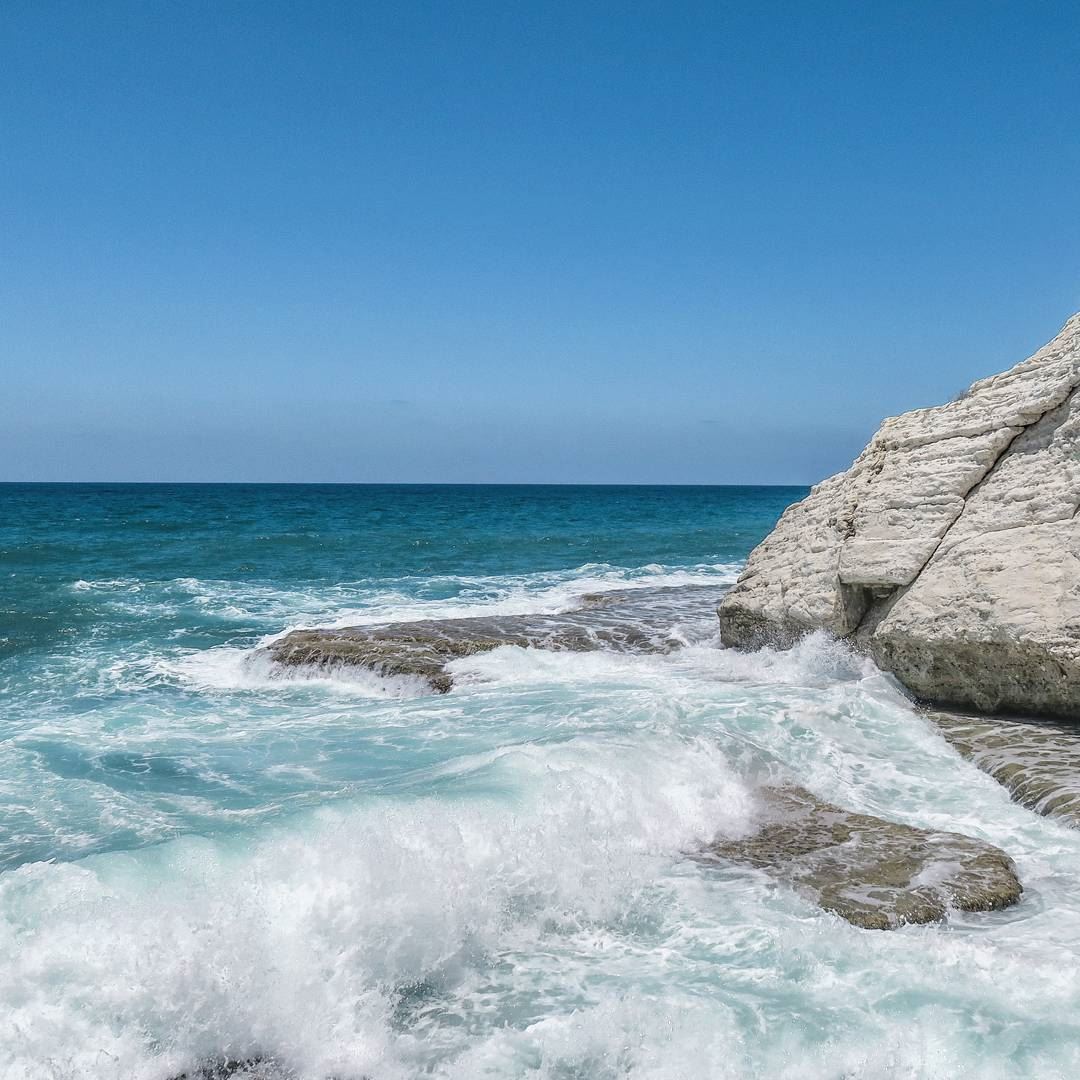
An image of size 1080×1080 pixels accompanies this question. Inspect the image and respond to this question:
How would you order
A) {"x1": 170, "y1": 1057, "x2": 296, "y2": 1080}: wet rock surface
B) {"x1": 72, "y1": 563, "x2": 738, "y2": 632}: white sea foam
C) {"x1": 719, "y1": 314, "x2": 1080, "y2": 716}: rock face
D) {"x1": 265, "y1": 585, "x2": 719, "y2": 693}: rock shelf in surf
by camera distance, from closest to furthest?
{"x1": 170, "y1": 1057, "x2": 296, "y2": 1080}: wet rock surface → {"x1": 719, "y1": 314, "x2": 1080, "y2": 716}: rock face → {"x1": 265, "y1": 585, "x2": 719, "y2": 693}: rock shelf in surf → {"x1": 72, "y1": 563, "x2": 738, "y2": 632}: white sea foam

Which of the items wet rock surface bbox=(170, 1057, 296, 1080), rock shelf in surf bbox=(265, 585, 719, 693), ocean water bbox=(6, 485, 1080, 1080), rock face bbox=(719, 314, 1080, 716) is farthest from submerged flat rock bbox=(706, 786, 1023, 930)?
rock shelf in surf bbox=(265, 585, 719, 693)

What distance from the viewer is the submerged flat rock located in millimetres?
5648

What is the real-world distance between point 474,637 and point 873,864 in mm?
8515

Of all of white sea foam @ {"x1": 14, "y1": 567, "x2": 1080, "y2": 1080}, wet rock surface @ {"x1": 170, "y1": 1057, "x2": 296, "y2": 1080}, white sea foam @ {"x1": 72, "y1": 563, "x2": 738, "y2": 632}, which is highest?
white sea foam @ {"x1": 72, "y1": 563, "x2": 738, "y2": 632}

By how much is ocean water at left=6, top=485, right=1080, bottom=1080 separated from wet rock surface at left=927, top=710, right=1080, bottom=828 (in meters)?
0.20

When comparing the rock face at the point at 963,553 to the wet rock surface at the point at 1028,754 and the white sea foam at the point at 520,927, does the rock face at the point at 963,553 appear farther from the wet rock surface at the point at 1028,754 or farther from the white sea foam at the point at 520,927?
the white sea foam at the point at 520,927

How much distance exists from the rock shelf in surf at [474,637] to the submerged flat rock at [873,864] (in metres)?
5.65

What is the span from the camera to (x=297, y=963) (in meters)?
5.05

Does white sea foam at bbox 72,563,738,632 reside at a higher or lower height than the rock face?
lower

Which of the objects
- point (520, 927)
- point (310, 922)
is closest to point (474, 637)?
point (520, 927)

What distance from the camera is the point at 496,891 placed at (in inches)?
231

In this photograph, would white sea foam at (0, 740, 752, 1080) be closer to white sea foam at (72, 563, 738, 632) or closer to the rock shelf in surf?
the rock shelf in surf

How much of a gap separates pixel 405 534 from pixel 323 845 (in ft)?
113

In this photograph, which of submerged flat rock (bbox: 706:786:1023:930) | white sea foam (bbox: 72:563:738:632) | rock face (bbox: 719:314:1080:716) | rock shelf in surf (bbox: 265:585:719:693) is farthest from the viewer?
white sea foam (bbox: 72:563:738:632)
